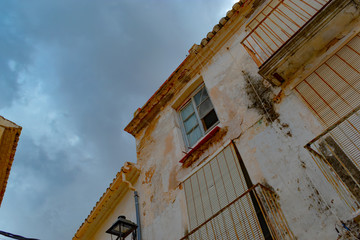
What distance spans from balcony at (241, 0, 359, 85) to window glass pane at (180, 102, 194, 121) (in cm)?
263

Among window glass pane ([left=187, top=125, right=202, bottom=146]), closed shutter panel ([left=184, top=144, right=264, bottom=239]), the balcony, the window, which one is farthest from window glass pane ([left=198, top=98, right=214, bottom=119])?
the balcony


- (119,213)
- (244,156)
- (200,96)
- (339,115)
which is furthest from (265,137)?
(119,213)

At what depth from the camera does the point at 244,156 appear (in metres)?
5.61

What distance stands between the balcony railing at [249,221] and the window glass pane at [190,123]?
10.3ft

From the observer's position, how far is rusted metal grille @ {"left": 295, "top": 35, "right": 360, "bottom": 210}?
3.81 m

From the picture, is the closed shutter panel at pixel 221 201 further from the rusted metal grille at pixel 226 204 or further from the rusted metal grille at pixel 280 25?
the rusted metal grille at pixel 280 25

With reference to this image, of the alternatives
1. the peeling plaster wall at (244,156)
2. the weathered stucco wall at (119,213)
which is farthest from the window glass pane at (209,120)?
the weathered stucco wall at (119,213)

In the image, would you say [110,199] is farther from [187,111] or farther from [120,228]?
[187,111]

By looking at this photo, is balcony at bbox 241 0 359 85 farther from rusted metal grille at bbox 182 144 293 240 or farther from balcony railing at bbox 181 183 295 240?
balcony railing at bbox 181 183 295 240

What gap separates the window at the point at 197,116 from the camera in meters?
7.45

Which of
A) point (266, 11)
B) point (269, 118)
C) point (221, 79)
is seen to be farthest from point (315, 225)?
point (266, 11)

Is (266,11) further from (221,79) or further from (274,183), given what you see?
(274,183)

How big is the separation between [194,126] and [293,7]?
3.80 metres

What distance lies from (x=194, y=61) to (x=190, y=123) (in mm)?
1996
